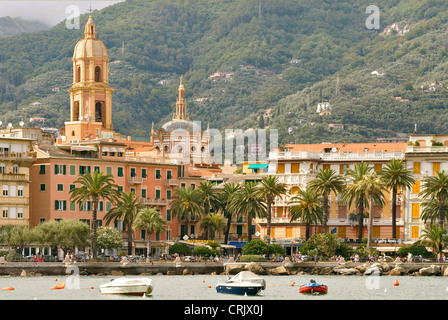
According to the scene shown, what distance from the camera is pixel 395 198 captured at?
13712 cm

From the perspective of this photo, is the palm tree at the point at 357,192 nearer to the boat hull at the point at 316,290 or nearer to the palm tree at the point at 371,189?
the palm tree at the point at 371,189

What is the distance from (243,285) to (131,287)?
840cm

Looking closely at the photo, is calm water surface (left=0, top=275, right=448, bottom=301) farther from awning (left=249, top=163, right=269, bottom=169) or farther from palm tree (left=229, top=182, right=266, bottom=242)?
awning (left=249, top=163, right=269, bottom=169)

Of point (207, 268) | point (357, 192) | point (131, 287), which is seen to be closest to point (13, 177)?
point (207, 268)

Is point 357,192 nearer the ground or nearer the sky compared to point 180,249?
nearer the sky

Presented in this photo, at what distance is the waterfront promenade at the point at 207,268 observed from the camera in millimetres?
112000

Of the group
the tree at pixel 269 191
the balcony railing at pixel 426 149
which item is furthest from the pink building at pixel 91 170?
the balcony railing at pixel 426 149

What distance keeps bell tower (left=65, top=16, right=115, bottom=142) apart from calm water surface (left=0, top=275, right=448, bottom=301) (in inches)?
2846

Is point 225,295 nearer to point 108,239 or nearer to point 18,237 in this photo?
point 18,237

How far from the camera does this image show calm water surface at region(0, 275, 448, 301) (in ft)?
295

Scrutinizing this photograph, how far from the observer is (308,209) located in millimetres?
138500

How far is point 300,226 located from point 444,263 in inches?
1014

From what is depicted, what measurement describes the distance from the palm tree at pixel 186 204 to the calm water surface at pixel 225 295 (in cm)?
2618
